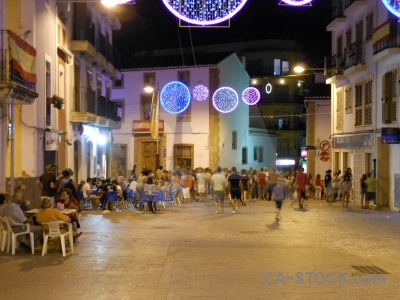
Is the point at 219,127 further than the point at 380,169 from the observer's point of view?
Yes

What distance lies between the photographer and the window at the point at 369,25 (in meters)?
24.9

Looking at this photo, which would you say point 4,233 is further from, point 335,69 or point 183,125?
point 183,125

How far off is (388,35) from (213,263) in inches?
557

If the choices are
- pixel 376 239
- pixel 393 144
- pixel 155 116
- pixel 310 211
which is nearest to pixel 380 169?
pixel 393 144

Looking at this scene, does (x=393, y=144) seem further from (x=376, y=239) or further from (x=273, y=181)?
(x=376, y=239)

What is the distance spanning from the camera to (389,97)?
22938mm

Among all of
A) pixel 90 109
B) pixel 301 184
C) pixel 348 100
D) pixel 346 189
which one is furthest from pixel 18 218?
pixel 348 100

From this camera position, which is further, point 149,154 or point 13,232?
point 149,154

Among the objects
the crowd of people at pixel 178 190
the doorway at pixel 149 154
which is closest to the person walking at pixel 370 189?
the crowd of people at pixel 178 190

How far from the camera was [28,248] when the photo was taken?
1172 centimetres

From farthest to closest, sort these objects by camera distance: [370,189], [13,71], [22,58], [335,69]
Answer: [335,69]
[370,189]
[22,58]
[13,71]

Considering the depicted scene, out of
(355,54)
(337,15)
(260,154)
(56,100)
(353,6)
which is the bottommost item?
Result: (260,154)

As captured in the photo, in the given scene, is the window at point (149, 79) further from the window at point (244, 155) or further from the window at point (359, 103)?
the window at point (359, 103)

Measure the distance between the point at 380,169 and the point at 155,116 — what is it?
12711 mm
